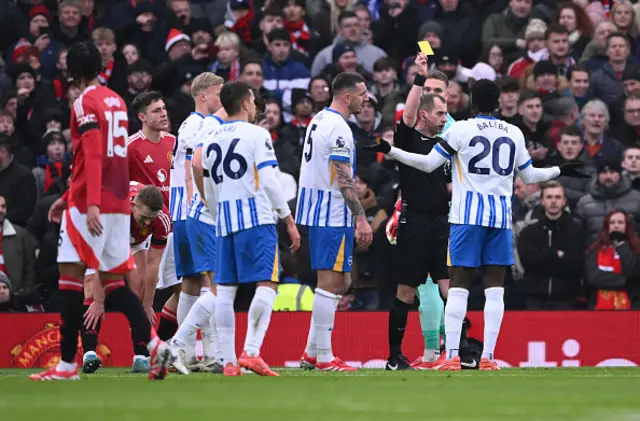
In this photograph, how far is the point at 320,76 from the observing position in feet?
64.1

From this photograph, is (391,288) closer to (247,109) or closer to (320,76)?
(320,76)

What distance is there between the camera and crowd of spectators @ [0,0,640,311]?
16.8 meters

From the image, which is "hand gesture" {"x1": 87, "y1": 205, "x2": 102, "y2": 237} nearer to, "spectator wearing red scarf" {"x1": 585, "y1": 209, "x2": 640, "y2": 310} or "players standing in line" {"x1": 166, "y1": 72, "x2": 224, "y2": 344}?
"players standing in line" {"x1": 166, "y1": 72, "x2": 224, "y2": 344}

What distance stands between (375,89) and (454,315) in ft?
25.7

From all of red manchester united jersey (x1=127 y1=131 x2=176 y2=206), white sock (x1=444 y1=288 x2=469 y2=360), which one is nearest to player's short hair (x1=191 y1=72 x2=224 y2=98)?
red manchester united jersey (x1=127 y1=131 x2=176 y2=206)

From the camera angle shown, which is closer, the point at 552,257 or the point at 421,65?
the point at 421,65

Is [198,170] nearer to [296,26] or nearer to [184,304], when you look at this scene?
[184,304]

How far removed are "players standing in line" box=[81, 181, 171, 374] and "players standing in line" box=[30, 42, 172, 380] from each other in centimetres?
142

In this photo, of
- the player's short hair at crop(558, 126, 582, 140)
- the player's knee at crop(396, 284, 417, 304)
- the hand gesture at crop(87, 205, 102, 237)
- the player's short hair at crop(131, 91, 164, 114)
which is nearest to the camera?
the hand gesture at crop(87, 205, 102, 237)

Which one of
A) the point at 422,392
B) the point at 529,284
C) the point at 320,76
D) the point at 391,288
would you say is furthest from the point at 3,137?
the point at 422,392

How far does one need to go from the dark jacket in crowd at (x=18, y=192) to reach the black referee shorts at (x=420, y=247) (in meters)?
6.98

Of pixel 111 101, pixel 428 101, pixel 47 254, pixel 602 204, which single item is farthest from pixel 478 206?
pixel 47 254

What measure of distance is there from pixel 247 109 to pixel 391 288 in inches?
231

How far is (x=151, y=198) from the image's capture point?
41.7 ft
